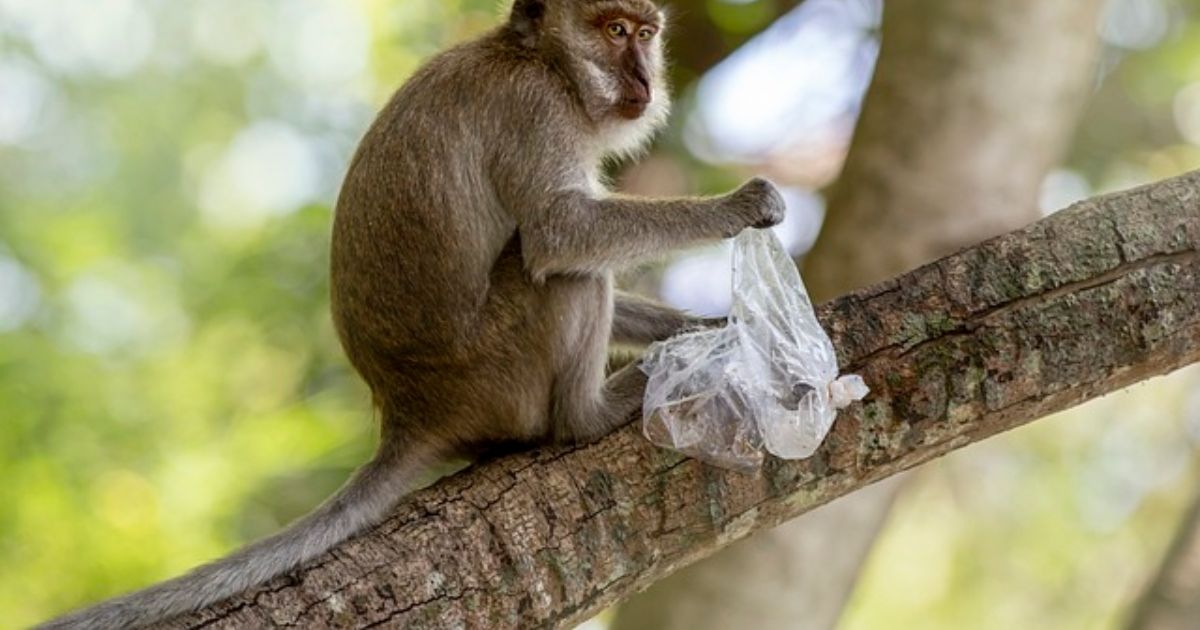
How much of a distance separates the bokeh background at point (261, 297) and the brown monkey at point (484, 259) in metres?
0.61

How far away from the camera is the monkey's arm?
4297 millimetres

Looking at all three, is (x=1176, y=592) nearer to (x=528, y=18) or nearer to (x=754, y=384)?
(x=754, y=384)

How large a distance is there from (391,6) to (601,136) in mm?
5308

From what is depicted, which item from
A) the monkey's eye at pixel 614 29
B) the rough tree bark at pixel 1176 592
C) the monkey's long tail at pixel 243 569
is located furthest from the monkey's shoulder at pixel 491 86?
the rough tree bark at pixel 1176 592

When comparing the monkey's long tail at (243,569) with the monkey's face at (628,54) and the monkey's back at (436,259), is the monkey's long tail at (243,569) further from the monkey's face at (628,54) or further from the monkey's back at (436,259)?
the monkey's face at (628,54)

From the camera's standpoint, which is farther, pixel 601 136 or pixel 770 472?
pixel 601 136

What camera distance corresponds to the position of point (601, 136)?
15.7 ft

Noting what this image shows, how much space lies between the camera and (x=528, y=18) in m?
4.90

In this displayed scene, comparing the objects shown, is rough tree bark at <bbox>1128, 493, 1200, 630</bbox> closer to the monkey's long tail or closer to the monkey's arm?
the monkey's arm

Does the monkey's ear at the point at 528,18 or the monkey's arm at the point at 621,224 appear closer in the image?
the monkey's arm at the point at 621,224

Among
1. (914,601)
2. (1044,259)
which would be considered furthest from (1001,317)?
(914,601)

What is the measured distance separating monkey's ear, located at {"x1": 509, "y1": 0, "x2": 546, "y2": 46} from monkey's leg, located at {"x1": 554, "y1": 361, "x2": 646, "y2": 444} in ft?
4.44

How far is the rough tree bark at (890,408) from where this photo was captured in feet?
12.1

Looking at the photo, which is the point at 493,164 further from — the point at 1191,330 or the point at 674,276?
the point at 674,276
